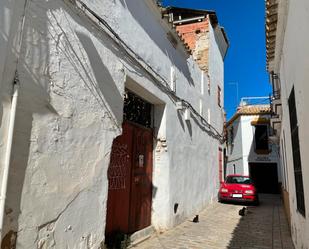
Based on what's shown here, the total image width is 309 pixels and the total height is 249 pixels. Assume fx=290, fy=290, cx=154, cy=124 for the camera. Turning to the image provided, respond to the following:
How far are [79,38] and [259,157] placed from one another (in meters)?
19.9

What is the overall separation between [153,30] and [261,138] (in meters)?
17.4

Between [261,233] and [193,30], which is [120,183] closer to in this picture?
[261,233]

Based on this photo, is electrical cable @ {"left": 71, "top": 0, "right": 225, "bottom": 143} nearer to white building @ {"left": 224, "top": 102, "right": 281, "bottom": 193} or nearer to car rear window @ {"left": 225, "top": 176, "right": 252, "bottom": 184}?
car rear window @ {"left": 225, "top": 176, "right": 252, "bottom": 184}

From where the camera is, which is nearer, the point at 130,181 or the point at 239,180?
the point at 130,181

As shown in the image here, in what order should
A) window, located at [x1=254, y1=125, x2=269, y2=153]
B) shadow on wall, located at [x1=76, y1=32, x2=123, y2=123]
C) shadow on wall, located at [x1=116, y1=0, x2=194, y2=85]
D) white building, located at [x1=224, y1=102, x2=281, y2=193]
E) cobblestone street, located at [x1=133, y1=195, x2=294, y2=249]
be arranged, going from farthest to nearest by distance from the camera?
window, located at [x1=254, y1=125, x2=269, y2=153], white building, located at [x1=224, y1=102, x2=281, y2=193], cobblestone street, located at [x1=133, y1=195, x2=294, y2=249], shadow on wall, located at [x1=116, y1=0, x2=194, y2=85], shadow on wall, located at [x1=76, y1=32, x2=123, y2=123]

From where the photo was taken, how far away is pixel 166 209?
6.46 metres

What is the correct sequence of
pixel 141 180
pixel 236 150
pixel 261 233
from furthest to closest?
1. pixel 236 150
2. pixel 261 233
3. pixel 141 180

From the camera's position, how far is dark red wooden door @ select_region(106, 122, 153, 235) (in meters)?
5.01

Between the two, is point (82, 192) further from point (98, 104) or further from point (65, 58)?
point (65, 58)

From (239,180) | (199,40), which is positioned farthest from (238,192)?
(199,40)

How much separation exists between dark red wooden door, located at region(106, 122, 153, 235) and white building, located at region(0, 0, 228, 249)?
0.02 metres

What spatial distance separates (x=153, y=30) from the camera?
249 inches

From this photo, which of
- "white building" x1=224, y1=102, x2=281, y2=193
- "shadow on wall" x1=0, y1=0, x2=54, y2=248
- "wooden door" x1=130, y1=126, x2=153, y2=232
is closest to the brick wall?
"wooden door" x1=130, y1=126, x2=153, y2=232

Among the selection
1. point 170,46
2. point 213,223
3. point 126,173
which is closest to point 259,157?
point 213,223
